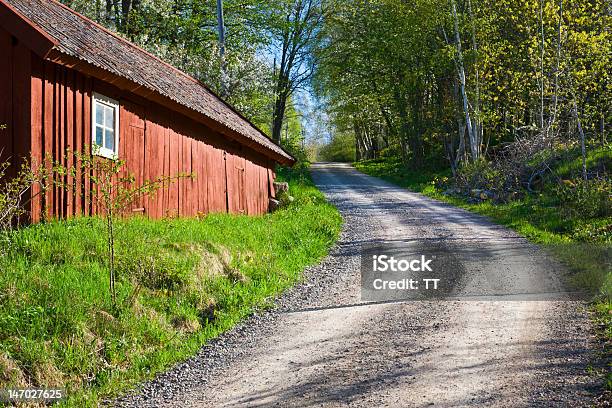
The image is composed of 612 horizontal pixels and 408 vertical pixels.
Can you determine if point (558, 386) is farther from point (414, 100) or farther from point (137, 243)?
point (414, 100)

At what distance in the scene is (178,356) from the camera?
649 cm

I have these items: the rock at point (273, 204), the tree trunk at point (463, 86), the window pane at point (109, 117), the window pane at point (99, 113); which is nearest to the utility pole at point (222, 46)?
the rock at point (273, 204)

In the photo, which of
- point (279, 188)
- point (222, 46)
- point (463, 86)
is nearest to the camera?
point (279, 188)

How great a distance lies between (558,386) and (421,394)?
119cm

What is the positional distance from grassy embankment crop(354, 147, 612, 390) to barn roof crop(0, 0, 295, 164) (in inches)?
279

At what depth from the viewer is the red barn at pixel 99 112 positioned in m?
8.65

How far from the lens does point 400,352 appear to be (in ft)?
20.5

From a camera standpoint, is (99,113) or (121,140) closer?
(99,113)

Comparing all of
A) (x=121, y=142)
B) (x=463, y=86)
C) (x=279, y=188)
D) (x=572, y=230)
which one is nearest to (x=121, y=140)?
(x=121, y=142)

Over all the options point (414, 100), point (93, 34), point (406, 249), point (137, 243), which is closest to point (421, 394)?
point (137, 243)

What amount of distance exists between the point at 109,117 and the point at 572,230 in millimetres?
9462

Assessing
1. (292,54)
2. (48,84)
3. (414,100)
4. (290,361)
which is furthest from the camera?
(292,54)

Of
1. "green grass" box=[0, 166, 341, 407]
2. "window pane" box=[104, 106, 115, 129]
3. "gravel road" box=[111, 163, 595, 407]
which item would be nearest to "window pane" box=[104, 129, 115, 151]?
"window pane" box=[104, 106, 115, 129]

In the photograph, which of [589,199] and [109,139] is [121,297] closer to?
[109,139]
